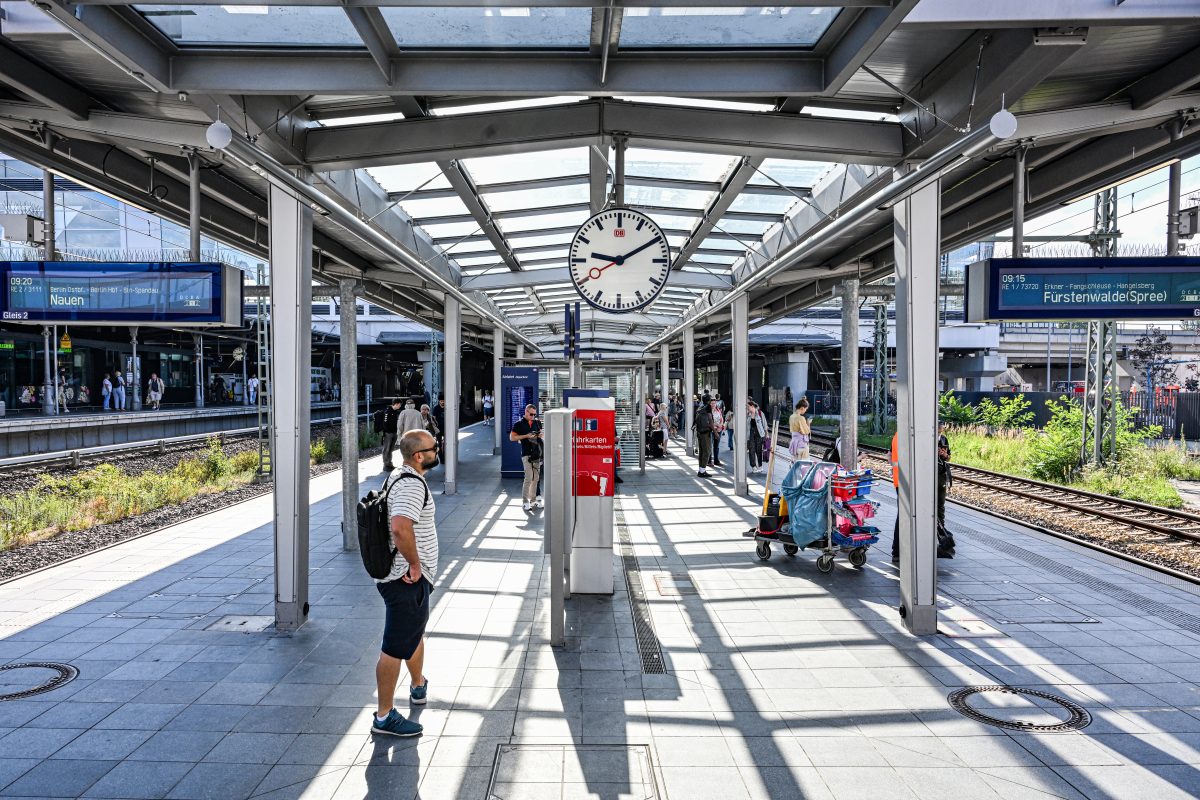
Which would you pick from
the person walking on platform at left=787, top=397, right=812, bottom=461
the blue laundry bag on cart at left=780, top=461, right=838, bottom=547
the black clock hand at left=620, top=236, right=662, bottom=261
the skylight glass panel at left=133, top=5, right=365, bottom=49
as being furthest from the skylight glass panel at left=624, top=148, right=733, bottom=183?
the person walking on platform at left=787, top=397, right=812, bottom=461

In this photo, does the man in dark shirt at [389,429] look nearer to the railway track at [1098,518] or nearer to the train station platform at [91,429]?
the train station platform at [91,429]

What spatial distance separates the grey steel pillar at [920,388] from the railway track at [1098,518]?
4.24m

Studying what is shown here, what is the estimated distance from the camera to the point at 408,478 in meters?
4.77

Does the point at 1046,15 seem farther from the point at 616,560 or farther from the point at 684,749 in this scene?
the point at 616,560

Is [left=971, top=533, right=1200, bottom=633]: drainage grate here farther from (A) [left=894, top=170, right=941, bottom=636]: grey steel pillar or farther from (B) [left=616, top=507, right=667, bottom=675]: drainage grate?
(B) [left=616, top=507, right=667, bottom=675]: drainage grate

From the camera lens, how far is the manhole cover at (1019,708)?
4930mm

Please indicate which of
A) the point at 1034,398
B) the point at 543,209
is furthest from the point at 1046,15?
the point at 1034,398

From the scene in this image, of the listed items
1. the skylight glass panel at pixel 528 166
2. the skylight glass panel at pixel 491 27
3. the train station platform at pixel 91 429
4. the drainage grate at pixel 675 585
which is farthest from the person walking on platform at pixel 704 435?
the skylight glass panel at pixel 491 27

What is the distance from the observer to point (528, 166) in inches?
333

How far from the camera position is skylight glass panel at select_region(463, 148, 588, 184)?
26.8 feet

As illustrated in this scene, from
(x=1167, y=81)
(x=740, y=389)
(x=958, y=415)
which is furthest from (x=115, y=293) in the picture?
(x=958, y=415)

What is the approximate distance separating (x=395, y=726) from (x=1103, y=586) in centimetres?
762

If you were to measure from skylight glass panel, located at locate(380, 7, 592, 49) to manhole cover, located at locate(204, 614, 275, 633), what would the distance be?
16.1ft

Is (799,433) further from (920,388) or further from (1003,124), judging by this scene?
(1003,124)
